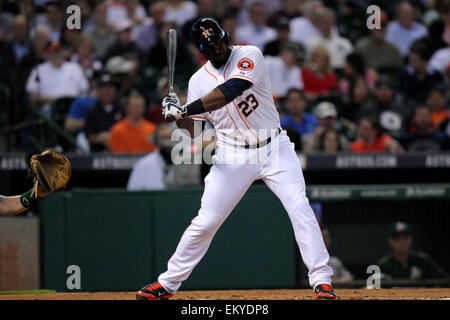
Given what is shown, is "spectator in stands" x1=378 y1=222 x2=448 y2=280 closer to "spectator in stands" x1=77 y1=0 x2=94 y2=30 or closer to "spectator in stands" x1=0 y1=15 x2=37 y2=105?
"spectator in stands" x1=0 y1=15 x2=37 y2=105

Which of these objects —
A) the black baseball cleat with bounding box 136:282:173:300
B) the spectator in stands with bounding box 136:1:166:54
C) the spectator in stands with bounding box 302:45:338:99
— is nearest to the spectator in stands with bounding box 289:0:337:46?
the spectator in stands with bounding box 302:45:338:99

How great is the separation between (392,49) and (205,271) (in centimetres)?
470

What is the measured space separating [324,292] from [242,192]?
2.76 ft

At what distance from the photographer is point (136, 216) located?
7.45 metres

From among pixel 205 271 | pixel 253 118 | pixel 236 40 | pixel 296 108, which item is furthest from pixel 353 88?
pixel 253 118

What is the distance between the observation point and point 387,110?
9352 mm

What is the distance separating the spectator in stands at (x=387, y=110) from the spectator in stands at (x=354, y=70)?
0.35m

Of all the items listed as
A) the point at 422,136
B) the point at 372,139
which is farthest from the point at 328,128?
the point at 422,136

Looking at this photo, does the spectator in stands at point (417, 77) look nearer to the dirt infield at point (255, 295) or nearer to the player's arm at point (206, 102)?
the dirt infield at point (255, 295)

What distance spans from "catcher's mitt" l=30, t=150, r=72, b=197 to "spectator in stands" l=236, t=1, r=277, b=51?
5785mm

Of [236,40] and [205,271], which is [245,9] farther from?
[205,271]

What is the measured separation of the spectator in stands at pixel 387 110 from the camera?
9125 mm

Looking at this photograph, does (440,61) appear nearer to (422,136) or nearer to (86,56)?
(422,136)

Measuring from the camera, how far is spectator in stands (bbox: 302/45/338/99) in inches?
396
